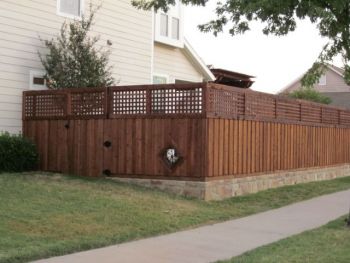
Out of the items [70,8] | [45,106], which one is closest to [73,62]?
[45,106]

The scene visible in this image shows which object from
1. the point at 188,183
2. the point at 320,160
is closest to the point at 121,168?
the point at 188,183

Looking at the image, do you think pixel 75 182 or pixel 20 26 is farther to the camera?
pixel 20 26

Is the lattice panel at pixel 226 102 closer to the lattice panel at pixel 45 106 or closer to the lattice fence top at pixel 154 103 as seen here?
the lattice fence top at pixel 154 103

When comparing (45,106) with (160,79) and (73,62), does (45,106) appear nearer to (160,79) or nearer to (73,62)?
(73,62)

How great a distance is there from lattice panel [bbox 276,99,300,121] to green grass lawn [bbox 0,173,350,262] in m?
2.90

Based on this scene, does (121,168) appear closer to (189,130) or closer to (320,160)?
(189,130)

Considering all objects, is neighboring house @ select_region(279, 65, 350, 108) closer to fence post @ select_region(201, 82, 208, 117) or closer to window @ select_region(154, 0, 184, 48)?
window @ select_region(154, 0, 184, 48)

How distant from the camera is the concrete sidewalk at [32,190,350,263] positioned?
793cm

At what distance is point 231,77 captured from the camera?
90.6 feet

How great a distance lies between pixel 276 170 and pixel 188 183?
3989 mm

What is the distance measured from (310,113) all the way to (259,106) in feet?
12.9

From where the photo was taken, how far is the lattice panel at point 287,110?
16.6m

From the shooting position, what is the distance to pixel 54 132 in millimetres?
14719

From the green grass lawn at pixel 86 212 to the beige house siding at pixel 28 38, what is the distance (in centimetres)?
283
